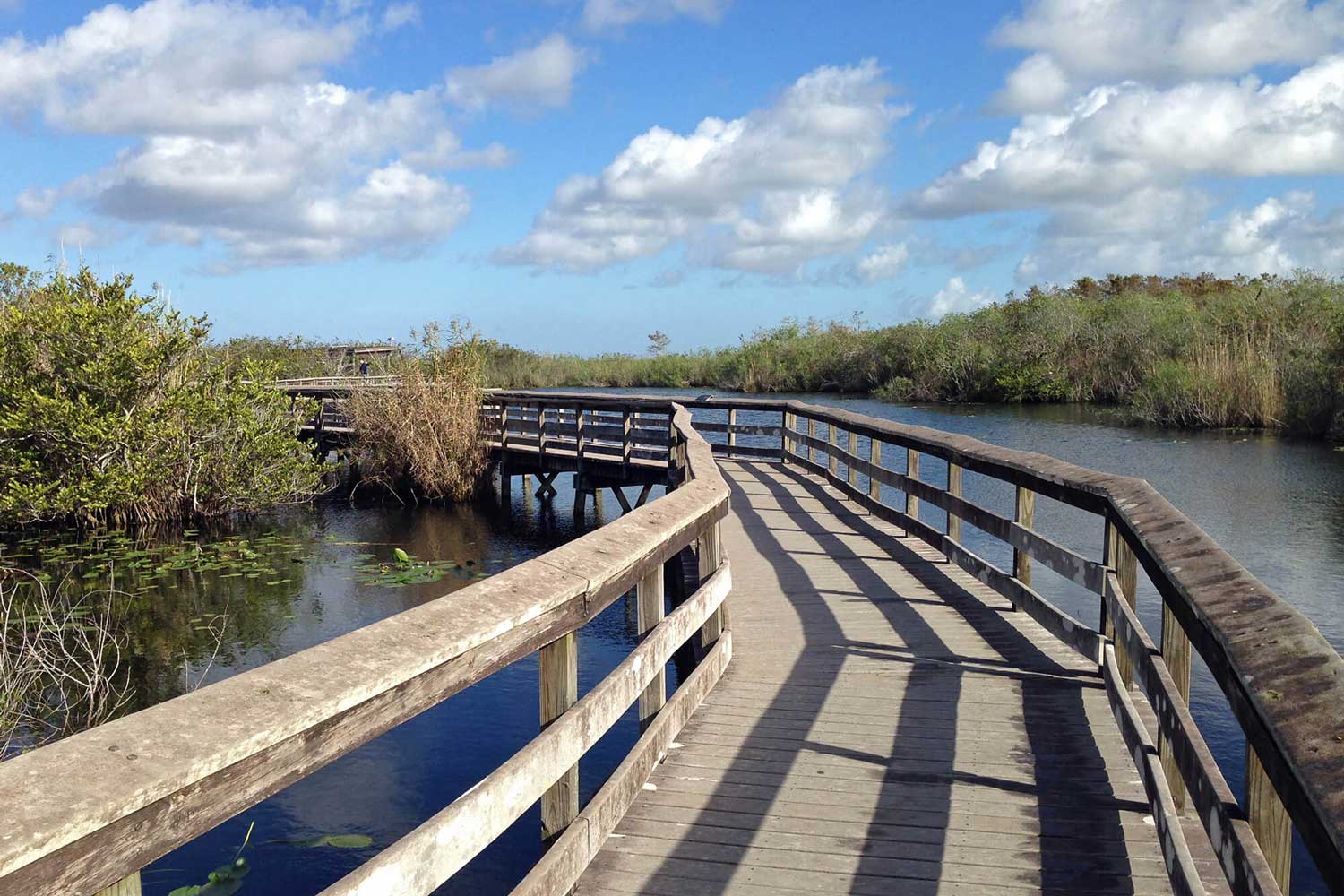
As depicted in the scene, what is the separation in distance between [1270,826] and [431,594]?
1162 cm

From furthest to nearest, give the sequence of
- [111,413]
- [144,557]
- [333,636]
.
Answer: [111,413] → [144,557] → [333,636]

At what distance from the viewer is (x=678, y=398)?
1678 centimetres

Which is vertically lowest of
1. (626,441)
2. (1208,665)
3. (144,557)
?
(144,557)

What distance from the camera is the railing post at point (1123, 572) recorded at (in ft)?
14.3

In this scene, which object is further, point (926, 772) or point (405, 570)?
point (405, 570)

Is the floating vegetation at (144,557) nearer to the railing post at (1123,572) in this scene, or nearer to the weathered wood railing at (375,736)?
the weathered wood railing at (375,736)

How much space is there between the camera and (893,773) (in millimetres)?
4129

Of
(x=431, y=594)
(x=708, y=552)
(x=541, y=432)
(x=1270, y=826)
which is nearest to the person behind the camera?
(x=1270, y=826)

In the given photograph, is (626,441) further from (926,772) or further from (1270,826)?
(1270,826)

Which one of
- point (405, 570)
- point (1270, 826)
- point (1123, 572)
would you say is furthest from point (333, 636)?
point (1270, 826)

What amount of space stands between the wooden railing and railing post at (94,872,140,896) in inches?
54.5

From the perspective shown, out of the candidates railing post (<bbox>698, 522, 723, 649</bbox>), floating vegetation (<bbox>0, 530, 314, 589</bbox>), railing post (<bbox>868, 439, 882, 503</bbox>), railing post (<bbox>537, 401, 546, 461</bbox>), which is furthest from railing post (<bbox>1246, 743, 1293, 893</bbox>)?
railing post (<bbox>537, 401, 546, 461</bbox>)

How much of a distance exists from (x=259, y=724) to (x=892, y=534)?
8.86 meters

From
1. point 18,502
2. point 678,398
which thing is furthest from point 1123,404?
point 18,502
